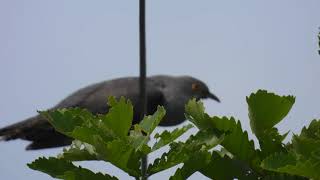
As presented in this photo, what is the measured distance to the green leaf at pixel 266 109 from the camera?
1702 mm

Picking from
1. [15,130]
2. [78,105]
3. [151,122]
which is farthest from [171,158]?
[78,105]

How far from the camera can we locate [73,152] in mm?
1721

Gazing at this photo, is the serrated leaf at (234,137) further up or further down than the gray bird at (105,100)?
further up

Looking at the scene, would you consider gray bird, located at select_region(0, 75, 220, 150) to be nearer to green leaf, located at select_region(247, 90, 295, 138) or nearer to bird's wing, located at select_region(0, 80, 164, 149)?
bird's wing, located at select_region(0, 80, 164, 149)

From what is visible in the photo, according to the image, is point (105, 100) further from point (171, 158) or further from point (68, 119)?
point (171, 158)

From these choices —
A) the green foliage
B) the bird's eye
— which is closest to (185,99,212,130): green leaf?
the green foliage

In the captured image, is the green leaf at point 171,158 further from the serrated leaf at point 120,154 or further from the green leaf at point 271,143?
the green leaf at point 271,143

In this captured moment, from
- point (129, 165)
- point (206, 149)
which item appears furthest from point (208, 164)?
point (129, 165)

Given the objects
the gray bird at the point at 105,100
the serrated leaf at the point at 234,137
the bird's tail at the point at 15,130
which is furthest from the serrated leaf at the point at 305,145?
the bird's tail at the point at 15,130

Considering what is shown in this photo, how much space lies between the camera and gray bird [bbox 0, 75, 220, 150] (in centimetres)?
833

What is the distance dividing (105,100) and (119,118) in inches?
274

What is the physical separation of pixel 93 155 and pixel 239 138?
1.11 ft

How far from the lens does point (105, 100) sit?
862 centimetres

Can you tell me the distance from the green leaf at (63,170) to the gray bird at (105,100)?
5765 millimetres
